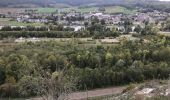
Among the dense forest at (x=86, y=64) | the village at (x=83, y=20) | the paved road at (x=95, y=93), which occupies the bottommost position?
the village at (x=83, y=20)

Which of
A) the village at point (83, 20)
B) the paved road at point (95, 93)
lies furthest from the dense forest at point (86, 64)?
the village at point (83, 20)

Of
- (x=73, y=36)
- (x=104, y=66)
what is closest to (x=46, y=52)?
(x=104, y=66)

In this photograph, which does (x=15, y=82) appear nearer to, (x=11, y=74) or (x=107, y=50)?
(x=11, y=74)

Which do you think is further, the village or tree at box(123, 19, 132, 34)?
the village

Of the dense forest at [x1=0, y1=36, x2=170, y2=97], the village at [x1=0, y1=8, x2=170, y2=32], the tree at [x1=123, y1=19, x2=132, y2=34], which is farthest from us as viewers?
the village at [x1=0, y1=8, x2=170, y2=32]

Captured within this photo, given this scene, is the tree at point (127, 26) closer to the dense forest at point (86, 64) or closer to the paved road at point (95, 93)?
the dense forest at point (86, 64)


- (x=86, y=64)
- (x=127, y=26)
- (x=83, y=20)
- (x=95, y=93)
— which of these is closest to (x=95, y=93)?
(x=95, y=93)

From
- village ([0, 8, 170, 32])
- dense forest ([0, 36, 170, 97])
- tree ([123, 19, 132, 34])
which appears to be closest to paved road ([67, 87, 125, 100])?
dense forest ([0, 36, 170, 97])

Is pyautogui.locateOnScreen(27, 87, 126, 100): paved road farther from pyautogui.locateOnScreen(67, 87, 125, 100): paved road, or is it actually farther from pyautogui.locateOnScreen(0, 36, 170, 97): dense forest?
pyautogui.locateOnScreen(0, 36, 170, 97): dense forest

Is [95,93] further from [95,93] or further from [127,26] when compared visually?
[127,26]
